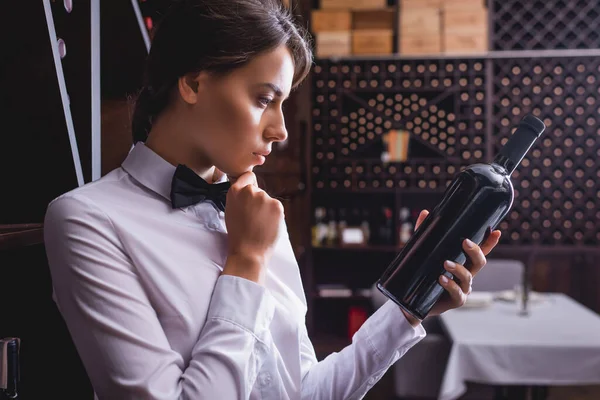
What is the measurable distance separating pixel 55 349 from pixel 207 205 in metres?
0.47

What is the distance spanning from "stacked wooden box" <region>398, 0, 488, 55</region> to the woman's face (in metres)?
4.20

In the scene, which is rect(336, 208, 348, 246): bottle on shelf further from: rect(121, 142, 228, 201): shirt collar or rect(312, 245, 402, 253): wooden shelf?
rect(121, 142, 228, 201): shirt collar

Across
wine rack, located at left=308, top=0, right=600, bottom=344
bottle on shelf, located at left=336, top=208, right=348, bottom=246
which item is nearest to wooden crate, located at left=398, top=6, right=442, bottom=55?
wine rack, located at left=308, top=0, right=600, bottom=344

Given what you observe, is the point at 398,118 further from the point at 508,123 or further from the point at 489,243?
the point at 489,243

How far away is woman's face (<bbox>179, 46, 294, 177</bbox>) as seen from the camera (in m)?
0.95

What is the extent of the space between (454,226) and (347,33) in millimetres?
4197

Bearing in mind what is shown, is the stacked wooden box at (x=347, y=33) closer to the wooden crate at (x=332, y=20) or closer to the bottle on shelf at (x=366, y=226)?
the wooden crate at (x=332, y=20)

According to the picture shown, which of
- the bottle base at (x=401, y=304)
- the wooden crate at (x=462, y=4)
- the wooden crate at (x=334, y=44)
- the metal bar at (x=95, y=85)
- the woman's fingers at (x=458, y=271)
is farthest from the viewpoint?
the wooden crate at (x=334, y=44)

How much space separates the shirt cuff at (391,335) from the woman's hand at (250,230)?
349 mm

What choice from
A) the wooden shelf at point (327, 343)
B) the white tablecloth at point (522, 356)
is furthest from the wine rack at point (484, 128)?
the white tablecloth at point (522, 356)

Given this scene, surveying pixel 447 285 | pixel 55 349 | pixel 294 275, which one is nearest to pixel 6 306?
pixel 55 349

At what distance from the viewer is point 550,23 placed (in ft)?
16.2

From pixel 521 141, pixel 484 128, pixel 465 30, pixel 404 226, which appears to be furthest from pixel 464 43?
pixel 521 141

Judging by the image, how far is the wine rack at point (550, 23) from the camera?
4.91m
